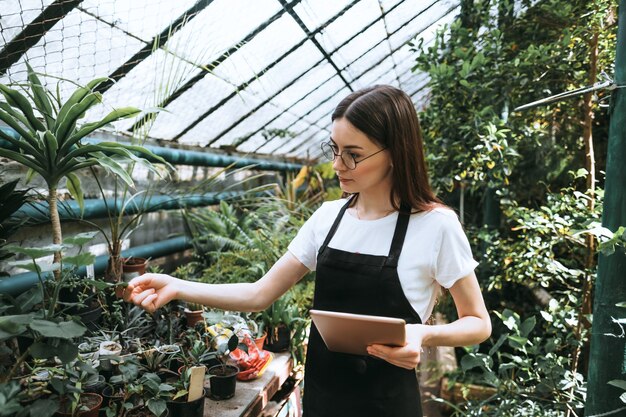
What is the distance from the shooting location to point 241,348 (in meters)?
1.86

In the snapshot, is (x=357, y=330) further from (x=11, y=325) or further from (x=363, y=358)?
(x=11, y=325)

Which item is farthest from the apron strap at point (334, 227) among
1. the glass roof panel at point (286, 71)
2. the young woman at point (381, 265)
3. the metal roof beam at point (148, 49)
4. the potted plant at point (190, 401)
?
the glass roof panel at point (286, 71)

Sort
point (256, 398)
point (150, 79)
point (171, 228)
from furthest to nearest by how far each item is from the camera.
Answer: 1. point (171, 228)
2. point (150, 79)
3. point (256, 398)

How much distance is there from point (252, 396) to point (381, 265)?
3.25 ft

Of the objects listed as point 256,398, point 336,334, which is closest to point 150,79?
point 256,398

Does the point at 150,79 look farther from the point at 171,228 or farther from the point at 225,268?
the point at 171,228

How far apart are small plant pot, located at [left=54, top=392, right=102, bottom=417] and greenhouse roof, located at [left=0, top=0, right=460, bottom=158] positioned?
1.02 m

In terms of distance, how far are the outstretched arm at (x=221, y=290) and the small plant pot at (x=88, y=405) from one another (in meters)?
0.36

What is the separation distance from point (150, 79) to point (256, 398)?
2.04 meters

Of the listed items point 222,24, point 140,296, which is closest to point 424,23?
point 222,24

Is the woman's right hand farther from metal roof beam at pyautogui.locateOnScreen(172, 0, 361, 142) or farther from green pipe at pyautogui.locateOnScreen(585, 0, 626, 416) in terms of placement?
metal roof beam at pyautogui.locateOnScreen(172, 0, 361, 142)

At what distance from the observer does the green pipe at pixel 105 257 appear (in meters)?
2.08

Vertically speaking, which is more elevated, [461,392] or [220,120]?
[220,120]

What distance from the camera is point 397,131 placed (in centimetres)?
124
